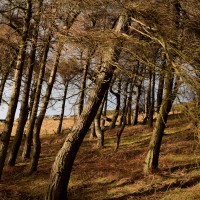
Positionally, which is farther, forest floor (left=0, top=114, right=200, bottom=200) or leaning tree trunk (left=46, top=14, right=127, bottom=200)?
forest floor (left=0, top=114, right=200, bottom=200)

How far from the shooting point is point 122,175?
46.2ft

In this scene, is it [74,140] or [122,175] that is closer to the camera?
[74,140]

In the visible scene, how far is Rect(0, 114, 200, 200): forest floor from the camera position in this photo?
11891mm

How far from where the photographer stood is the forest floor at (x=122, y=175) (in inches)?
468

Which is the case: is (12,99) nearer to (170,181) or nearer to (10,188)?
(10,188)

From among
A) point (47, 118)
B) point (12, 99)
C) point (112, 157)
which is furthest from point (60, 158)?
point (47, 118)

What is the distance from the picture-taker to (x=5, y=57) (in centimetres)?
2188

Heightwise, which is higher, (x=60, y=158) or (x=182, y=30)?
(x=182, y=30)

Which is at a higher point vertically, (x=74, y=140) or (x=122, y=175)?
(x=74, y=140)

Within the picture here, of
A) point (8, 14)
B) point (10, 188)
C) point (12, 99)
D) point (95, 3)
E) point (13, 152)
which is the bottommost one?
point (10, 188)

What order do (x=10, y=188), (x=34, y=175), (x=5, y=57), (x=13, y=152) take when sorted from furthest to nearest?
(x=5, y=57)
(x=13, y=152)
(x=34, y=175)
(x=10, y=188)

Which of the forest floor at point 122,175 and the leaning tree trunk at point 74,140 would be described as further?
the forest floor at point 122,175

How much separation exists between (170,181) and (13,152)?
8.85 m

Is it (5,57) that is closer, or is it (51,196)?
(51,196)
